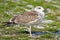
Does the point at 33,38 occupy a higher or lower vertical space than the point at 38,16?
lower

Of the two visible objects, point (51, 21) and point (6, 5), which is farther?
point (6, 5)

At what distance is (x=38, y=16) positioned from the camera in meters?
12.9

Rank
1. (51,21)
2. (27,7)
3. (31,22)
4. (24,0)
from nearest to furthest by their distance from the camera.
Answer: (31,22), (51,21), (27,7), (24,0)

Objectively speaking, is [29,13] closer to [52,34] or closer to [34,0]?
[52,34]

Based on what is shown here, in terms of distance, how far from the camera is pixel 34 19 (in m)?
12.9

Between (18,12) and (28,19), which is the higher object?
(28,19)

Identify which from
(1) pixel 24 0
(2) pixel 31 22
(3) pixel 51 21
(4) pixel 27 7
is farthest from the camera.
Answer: (1) pixel 24 0

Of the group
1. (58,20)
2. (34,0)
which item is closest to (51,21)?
(58,20)

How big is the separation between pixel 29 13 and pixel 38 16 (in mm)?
403

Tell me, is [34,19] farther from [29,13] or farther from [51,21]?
[51,21]

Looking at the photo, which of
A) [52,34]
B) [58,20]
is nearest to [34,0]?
[58,20]

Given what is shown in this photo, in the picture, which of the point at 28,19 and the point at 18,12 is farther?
the point at 18,12

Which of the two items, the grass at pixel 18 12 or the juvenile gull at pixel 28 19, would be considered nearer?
the juvenile gull at pixel 28 19

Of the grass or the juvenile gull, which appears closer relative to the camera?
the juvenile gull
